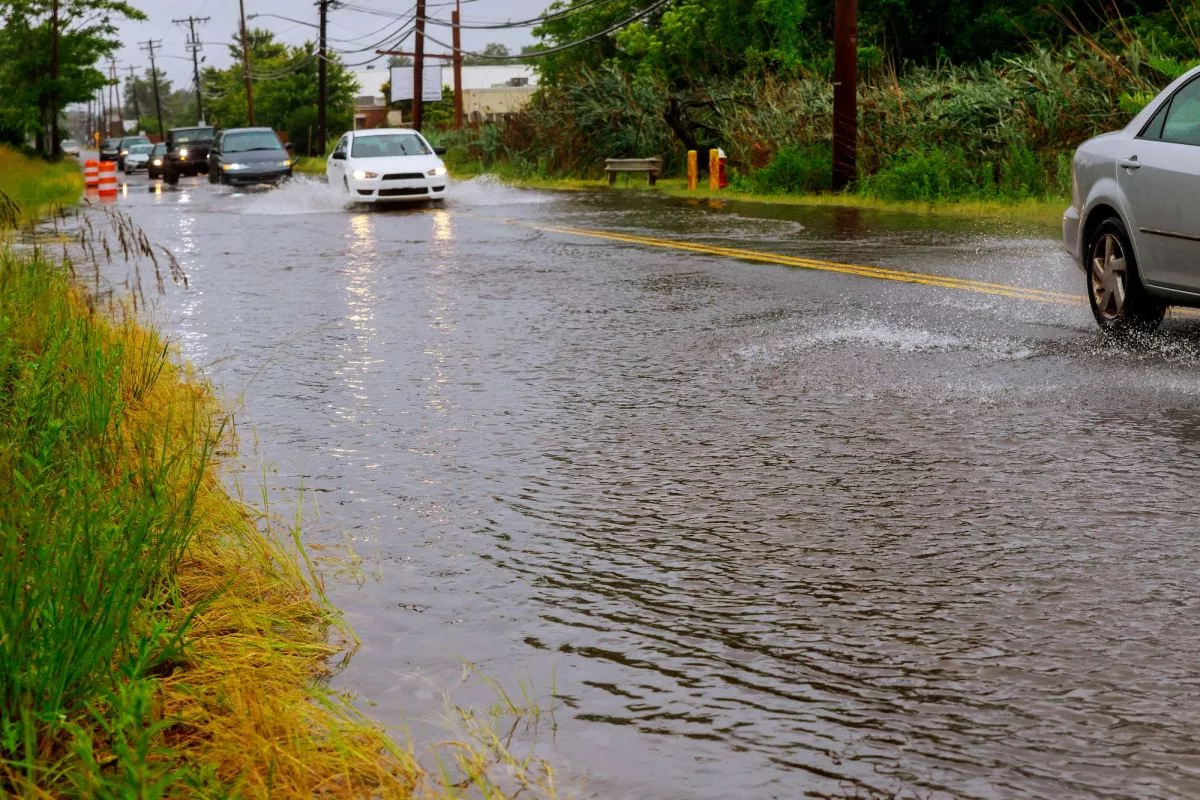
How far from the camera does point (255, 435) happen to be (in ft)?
25.2

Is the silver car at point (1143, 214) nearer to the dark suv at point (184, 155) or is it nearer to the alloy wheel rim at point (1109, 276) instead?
the alloy wheel rim at point (1109, 276)

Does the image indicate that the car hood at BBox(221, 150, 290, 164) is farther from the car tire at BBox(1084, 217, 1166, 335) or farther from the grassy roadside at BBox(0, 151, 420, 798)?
the grassy roadside at BBox(0, 151, 420, 798)

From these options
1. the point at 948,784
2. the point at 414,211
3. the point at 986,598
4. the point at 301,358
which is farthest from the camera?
the point at 414,211

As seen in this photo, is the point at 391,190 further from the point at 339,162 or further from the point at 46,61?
the point at 46,61

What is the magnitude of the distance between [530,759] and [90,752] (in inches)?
39.2

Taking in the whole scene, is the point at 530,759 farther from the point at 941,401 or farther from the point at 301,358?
the point at 301,358

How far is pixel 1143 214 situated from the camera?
9523mm

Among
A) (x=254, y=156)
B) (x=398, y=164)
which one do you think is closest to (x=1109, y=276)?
(x=398, y=164)

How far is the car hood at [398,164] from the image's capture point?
92.0 feet

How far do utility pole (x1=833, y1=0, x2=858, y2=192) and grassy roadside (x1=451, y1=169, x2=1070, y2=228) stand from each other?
509 millimetres

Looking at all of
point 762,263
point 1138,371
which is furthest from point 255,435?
point 762,263

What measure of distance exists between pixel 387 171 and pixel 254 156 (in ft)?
47.5

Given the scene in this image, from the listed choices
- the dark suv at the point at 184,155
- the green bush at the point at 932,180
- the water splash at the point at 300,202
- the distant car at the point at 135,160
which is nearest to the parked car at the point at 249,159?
the water splash at the point at 300,202

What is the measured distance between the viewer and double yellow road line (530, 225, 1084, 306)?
1228cm
